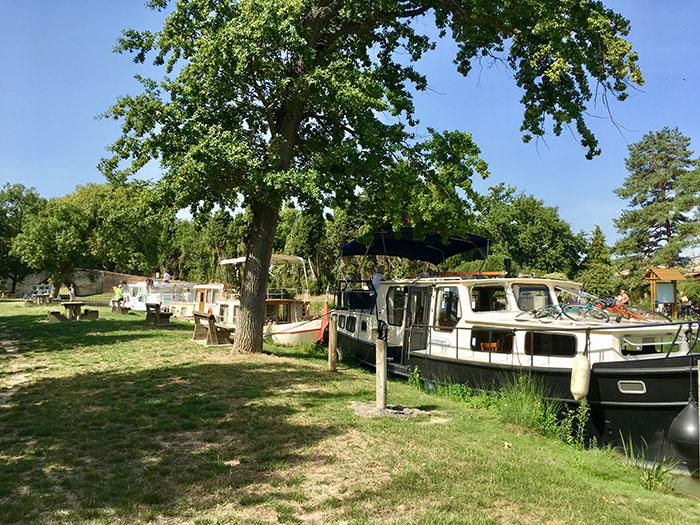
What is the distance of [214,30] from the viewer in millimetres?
12117

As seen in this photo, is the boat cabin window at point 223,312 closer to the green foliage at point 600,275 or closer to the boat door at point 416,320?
the boat door at point 416,320

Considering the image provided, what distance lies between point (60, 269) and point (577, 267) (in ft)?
178

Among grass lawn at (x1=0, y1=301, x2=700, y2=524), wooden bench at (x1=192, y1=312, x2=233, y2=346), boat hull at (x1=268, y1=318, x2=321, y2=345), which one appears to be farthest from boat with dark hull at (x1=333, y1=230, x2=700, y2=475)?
wooden bench at (x1=192, y1=312, x2=233, y2=346)

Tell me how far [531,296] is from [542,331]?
1.81 metres

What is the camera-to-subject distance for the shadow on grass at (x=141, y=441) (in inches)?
175

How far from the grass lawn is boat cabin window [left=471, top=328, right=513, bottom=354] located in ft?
5.14

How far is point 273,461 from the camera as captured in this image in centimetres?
550

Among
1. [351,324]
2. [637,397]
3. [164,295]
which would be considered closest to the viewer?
[637,397]

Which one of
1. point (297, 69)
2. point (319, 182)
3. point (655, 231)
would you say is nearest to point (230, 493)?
point (319, 182)

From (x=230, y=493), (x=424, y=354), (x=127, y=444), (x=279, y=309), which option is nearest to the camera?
(x=230, y=493)

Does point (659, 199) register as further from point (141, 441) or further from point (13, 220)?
point (13, 220)

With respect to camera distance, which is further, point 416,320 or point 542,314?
point 416,320

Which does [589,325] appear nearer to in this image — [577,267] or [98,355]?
[98,355]

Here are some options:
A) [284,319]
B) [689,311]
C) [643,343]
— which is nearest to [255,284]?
[284,319]
